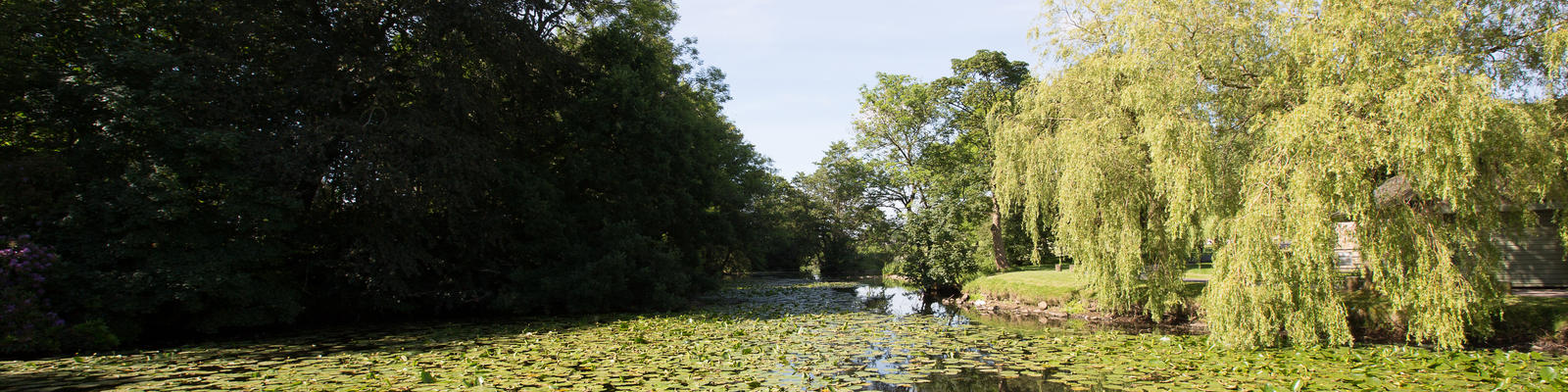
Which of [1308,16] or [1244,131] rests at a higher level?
[1308,16]

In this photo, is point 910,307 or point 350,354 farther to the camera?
point 910,307

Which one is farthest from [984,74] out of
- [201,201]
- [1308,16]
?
[201,201]

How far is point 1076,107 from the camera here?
1405cm

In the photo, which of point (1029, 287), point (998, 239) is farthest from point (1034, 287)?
point (998, 239)

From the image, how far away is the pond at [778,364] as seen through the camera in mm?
7258

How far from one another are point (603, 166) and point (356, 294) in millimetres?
6759

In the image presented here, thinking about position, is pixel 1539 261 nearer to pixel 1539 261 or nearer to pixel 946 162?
pixel 1539 261

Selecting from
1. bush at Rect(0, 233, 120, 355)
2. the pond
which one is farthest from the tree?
bush at Rect(0, 233, 120, 355)

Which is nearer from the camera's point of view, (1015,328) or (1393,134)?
→ (1393,134)

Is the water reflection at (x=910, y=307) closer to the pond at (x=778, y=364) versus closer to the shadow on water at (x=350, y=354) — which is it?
the shadow on water at (x=350, y=354)

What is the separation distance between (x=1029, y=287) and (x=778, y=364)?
11995 mm

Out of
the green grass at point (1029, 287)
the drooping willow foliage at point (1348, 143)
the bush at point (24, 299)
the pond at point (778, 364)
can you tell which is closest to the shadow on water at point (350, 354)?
the pond at point (778, 364)

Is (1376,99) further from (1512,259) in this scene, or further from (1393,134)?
(1512,259)

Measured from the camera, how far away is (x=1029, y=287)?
60.7 feet
